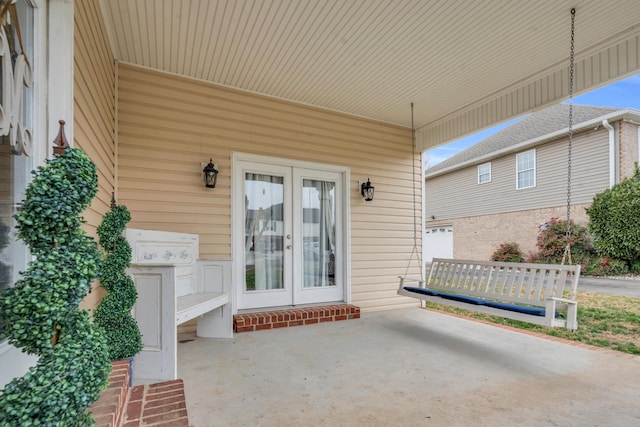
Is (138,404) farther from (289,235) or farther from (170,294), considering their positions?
(289,235)

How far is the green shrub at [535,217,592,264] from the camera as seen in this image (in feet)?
30.2

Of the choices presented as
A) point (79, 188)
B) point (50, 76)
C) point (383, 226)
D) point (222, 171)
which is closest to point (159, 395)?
point (79, 188)

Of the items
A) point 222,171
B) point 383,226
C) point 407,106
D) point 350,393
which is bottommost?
point 350,393

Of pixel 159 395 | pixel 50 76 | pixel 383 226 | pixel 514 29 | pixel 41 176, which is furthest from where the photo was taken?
pixel 383 226

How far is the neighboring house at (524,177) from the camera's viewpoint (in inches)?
356

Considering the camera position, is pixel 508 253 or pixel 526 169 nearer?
pixel 508 253

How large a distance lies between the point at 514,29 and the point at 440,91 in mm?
1346

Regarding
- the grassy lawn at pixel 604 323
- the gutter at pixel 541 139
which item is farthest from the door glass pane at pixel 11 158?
the gutter at pixel 541 139

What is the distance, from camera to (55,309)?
3.43 feet

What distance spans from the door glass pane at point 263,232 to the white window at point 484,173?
10.2 m

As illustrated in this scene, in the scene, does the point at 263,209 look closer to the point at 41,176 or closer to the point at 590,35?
the point at 41,176

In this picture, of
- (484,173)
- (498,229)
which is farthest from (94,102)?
(484,173)

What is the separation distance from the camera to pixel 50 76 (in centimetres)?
179

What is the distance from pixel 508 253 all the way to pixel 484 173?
3.23 metres
